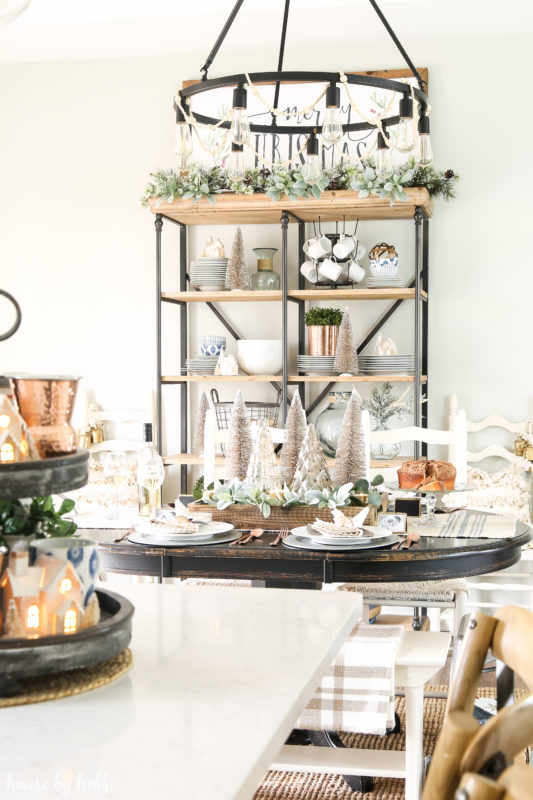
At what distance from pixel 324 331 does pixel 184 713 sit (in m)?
3.27

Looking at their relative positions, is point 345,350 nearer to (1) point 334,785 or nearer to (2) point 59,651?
(1) point 334,785

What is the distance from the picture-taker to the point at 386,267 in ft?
13.1

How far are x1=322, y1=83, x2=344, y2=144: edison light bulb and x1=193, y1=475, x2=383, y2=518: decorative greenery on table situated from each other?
2.91ft

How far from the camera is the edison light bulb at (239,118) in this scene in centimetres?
217

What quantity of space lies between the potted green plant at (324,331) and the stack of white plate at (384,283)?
0.19 metres

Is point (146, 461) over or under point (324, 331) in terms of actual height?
under

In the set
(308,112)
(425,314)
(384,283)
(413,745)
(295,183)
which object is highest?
(295,183)

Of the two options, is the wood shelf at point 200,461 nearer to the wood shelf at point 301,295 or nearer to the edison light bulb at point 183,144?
the wood shelf at point 301,295

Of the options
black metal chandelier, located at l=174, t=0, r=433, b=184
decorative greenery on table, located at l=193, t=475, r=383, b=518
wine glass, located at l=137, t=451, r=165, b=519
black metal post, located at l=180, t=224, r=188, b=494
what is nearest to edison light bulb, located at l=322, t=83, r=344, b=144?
black metal chandelier, located at l=174, t=0, r=433, b=184

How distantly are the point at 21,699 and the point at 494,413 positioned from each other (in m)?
3.56

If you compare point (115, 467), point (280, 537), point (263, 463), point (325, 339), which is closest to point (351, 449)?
point (263, 463)

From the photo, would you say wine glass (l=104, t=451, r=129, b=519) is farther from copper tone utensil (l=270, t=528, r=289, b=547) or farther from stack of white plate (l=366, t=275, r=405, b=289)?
stack of white plate (l=366, t=275, r=405, b=289)

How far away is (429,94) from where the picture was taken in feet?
13.6

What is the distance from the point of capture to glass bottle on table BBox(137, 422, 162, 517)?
2.63 metres
